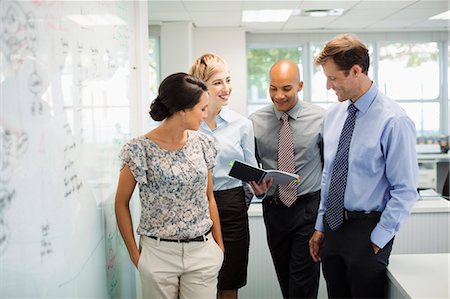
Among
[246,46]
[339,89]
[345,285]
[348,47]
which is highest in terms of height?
[246,46]

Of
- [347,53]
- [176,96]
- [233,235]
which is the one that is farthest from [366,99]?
[233,235]

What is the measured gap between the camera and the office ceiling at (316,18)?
16.8 ft

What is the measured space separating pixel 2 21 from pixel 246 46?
22.2ft

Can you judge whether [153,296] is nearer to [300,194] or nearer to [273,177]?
[273,177]

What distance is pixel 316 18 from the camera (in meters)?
6.14

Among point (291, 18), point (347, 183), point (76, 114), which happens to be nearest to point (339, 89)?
point (347, 183)

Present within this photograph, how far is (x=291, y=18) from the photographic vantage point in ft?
20.1

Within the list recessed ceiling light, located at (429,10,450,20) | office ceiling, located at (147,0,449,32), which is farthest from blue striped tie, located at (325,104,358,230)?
recessed ceiling light, located at (429,10,450,20)

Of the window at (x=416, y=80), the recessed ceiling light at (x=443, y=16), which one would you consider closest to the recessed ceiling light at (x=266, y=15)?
the recessed ceiling light at (x=443, y=16)

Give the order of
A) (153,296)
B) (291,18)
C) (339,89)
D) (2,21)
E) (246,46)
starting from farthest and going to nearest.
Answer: (246,46) → (291,18) → (339,89) → (153,296) → (2,21)

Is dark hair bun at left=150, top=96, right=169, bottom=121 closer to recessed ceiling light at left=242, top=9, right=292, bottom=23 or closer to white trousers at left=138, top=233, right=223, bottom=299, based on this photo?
white trousers at left=138, top=233, right=223, bottom=299

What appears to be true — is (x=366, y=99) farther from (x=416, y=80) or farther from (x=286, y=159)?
(x=416, y=80)

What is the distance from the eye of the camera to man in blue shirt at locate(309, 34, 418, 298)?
63.7 inches

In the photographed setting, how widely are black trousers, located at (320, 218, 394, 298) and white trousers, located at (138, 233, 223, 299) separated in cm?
44
